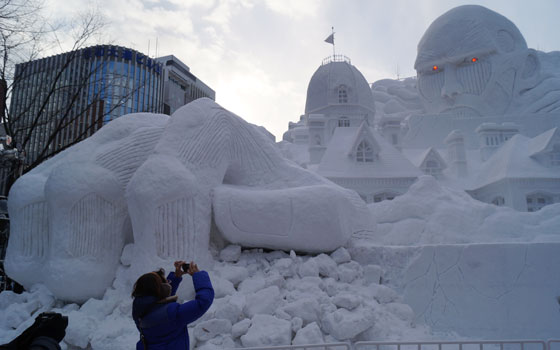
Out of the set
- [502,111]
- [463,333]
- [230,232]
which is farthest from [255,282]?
[502,111]

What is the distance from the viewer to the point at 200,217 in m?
5.02

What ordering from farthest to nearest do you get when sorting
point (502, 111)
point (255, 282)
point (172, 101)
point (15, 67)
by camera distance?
point (172, 101)
point (502, 111)
point (15, 67)
point (255, 282)

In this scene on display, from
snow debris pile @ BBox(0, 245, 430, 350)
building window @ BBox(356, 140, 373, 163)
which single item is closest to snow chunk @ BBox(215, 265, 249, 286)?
snow debris pile @ BBox(0, 245, 430, 350)

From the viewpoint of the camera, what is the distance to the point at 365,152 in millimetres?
17125

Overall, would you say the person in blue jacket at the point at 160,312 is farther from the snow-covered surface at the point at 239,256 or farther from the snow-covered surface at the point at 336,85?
the snow-covered surface at the point at 336,85

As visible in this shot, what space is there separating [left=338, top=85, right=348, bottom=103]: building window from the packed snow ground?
20474mm

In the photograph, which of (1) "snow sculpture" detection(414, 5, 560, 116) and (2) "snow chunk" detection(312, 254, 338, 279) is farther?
(1) "snow sculpture" detection(414, 5, 560, 116)

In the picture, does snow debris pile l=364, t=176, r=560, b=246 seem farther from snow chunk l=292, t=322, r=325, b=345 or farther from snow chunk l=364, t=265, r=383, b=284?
snow chunk l=292, t=322, r=325, b=345

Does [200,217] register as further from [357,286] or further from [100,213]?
[357,286]

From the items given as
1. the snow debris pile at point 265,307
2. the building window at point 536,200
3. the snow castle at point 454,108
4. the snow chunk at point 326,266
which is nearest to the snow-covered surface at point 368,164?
the snow castle at point 454,108

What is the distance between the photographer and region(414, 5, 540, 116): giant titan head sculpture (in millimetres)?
24344

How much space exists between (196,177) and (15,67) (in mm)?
7543

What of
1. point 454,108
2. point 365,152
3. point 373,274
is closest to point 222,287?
point 373,274

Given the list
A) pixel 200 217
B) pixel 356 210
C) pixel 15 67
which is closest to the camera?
pixel 200 217
